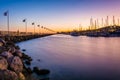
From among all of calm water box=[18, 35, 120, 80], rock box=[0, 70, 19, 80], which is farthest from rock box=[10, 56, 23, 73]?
calm water box=[18, 35, 120, 80]

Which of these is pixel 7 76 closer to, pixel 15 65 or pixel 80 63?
pixel 15 65

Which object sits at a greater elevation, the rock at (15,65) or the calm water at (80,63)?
the rock at (15,65)

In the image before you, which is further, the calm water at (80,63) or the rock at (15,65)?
the calm water at (80,63)

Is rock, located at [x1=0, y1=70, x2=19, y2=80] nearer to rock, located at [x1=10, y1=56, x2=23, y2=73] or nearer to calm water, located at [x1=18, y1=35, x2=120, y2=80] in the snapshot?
rock, located at [x1=10, y1=56, x2=23, y2=73]

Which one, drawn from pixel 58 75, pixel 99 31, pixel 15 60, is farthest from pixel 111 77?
pixel 99 31

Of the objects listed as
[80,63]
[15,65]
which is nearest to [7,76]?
[15,65]

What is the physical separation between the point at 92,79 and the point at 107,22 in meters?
116

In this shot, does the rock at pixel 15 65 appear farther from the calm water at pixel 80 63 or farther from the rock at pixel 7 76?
the calm water at pixel 80 63

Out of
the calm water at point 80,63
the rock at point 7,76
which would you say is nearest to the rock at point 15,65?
the rock at point 7,76

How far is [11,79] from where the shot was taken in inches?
392

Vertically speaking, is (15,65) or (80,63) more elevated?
(15,65)

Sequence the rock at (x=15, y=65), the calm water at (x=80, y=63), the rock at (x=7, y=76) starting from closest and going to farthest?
the rock at (x=7, y=76) → the rock at (x=15, y=65) → the calm water at (x=80, y=63)

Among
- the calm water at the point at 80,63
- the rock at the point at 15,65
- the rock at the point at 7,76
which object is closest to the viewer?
the rock at the point at 7,76

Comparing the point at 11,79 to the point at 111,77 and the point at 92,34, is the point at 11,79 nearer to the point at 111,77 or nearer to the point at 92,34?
the point at 111,77
